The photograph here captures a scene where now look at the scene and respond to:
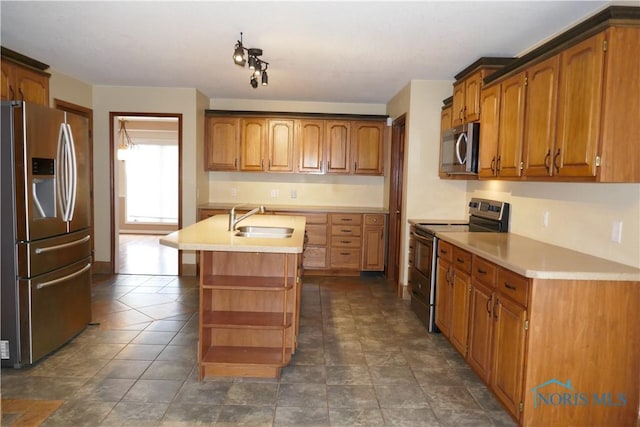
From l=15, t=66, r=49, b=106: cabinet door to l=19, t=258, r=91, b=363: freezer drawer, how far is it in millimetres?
1504

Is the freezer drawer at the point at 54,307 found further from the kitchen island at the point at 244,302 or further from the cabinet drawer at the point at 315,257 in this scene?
the cabinet drawer at the point at 315,257

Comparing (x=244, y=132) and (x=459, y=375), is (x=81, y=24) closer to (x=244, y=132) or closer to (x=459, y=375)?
(x=244, y=132)

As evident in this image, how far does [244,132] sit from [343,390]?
4.08m

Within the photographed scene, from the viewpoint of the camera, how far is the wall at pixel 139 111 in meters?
5.39

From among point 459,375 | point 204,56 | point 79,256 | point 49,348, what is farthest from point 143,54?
point 459,375

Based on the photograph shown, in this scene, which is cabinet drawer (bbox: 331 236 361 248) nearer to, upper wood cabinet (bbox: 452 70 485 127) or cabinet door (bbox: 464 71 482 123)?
upper wood cabinet (bbox: 452 70 485 127)

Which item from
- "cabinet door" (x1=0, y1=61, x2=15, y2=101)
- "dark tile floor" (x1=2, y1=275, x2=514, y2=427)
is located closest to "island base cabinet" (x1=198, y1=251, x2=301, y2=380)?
"dark tile floor" (x1=2, y1=275, x2=514, y2=427)

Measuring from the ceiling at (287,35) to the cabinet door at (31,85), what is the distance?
0.85ft

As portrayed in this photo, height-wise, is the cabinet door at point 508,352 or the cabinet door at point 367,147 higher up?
the cabinet door at point 367,147

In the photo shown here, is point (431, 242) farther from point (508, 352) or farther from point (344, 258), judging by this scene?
point (344, 258)

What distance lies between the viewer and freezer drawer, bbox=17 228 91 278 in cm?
282

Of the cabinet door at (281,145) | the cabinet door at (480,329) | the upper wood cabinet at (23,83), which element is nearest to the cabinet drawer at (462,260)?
the cabinet door at (480,329)

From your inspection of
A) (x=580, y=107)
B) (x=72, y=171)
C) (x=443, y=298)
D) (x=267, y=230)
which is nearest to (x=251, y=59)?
(x=267, y=230)

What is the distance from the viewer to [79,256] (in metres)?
3.40
